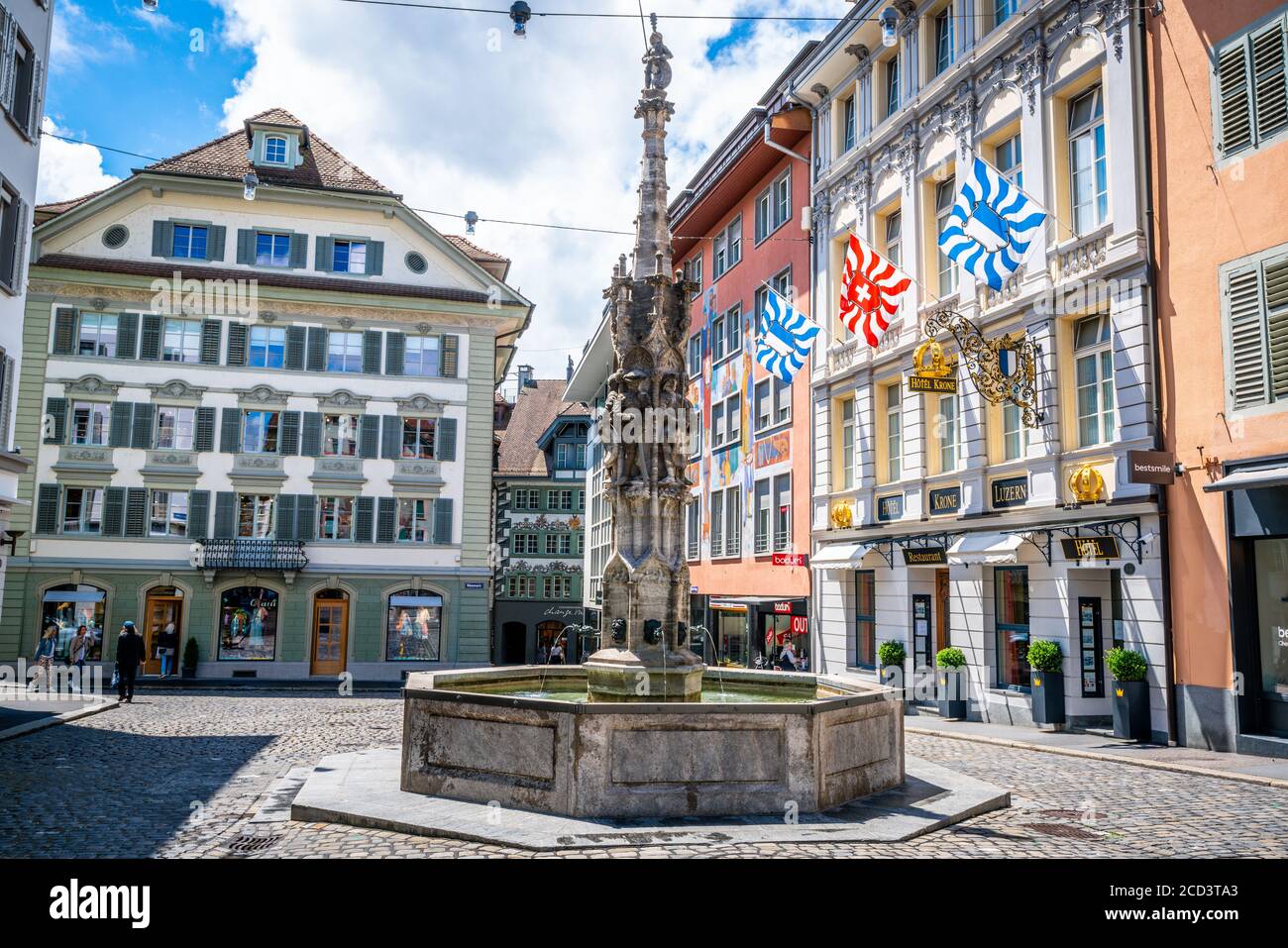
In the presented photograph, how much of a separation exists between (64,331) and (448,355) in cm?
1329

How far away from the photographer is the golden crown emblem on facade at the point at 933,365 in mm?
20828

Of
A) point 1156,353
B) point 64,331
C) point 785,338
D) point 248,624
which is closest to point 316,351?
point 64,331

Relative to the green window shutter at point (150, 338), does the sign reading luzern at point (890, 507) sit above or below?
below

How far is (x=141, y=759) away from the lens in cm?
1500

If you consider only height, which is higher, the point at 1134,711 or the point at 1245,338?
the point at 1245,338

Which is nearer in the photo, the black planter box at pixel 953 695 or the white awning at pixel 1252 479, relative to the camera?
the white awning at pixel 1252 479

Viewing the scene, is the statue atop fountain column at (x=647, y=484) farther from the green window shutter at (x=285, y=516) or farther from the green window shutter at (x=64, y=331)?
the green window shutter at (x=64, y=331)

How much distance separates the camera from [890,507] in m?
25.0

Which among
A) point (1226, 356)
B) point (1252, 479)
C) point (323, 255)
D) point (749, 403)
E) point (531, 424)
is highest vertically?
point (323, 255)

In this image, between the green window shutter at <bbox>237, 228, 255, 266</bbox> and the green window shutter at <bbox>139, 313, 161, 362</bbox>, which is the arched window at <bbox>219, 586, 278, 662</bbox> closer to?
the green window shutter at <bbox>139, 313, 161, 362</bbox>

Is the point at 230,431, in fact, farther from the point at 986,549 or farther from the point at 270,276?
the point at 986,549

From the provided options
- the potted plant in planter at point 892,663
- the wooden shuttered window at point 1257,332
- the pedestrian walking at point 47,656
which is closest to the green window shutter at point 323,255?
the pedestrian walking at point 47,656

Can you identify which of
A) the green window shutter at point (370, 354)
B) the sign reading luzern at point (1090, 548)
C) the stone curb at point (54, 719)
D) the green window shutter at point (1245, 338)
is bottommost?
the stone curb at point (54, 719)

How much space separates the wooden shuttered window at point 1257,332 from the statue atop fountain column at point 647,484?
8949 millimetres
